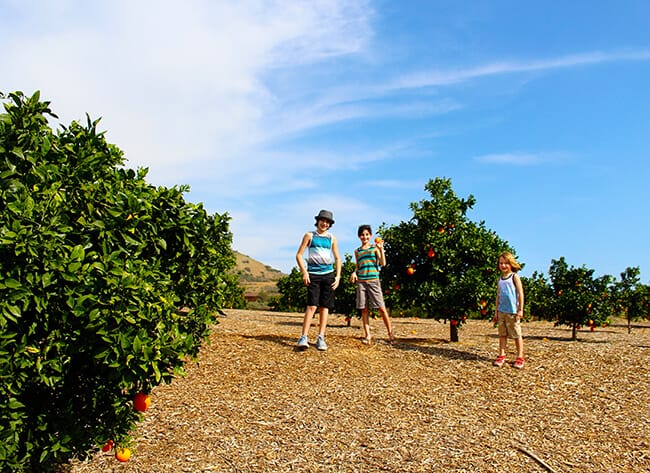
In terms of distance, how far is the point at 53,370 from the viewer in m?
4.08

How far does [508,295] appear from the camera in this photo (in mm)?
9578

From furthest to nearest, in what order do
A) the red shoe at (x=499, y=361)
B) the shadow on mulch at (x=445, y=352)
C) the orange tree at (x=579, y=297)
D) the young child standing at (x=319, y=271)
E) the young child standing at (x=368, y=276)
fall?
the orange tree at (x=579, y=297) → the young child standing at (x=368, y=276) → the shadow on mulch at (x=445, y=352) → the red shoe at (x=499, y=361) → the young child standing at (x=319, y=271)

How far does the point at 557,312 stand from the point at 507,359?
7435 millimetres

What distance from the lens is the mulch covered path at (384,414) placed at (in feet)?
20.2

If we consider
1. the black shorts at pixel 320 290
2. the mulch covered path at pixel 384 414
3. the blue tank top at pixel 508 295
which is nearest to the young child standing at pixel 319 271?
the black shorts at pixel 320 290

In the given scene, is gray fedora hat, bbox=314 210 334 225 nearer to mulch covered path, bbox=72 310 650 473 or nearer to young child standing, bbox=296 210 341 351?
young child standing, bbox=296 210 341 351

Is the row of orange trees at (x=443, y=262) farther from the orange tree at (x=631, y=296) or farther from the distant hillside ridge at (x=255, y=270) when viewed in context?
the distant hillside ridge at (x=255, y=270)

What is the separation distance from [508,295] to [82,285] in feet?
24.5

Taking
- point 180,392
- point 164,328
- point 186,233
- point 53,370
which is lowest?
point 180,392

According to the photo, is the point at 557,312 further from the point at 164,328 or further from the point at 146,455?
the point at 164,328

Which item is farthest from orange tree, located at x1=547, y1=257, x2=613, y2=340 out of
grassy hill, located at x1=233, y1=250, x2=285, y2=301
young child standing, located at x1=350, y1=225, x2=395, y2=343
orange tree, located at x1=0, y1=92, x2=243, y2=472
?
grassy hill, located at x1=233, y1=250, x2=285, y2=301

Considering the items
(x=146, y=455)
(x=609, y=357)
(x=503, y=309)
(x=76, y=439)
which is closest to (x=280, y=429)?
(x=146, y=455)

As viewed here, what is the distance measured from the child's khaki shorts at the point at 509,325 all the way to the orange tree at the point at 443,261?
5.68 feet

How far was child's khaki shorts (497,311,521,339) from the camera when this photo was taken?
9.59 m
